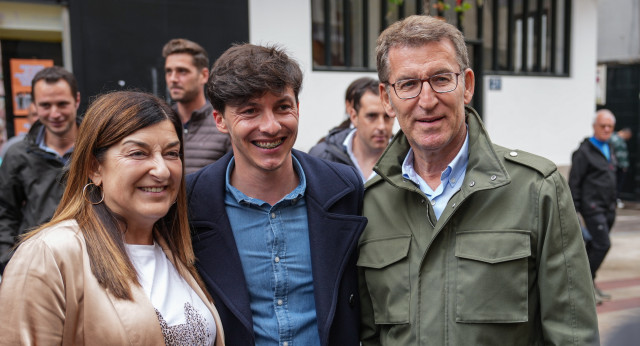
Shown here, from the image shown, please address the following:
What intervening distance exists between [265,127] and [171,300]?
74 centimetres

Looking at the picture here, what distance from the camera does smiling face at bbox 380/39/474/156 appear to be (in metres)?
2.14

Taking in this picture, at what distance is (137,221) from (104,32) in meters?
5.98

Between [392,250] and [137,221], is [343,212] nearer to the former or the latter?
[392,250]

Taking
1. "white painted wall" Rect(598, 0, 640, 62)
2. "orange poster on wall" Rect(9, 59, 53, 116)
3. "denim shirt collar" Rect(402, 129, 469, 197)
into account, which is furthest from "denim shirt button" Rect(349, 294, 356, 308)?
"white painted wall" Rect(598, 0, 640, 62)

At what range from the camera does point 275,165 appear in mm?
2293

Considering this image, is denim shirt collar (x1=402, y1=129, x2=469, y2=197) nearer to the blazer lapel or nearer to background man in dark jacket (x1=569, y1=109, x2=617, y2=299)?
the blazer lapel

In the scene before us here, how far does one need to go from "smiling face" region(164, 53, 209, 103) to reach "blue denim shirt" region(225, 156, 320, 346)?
244cm

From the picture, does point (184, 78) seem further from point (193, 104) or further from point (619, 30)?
point (619, 30)

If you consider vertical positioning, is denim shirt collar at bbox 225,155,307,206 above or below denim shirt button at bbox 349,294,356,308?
above

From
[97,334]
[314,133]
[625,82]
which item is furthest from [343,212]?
[625,82]

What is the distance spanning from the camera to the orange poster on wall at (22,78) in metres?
7.16

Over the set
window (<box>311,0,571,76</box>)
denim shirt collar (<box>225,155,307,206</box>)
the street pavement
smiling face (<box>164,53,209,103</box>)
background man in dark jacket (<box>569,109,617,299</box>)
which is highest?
window (<box>311,0,571,76</box>)

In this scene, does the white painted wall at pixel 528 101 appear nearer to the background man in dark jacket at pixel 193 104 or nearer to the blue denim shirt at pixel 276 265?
the background man in dark jacket at pixel 193 104

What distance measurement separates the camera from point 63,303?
176 cm
